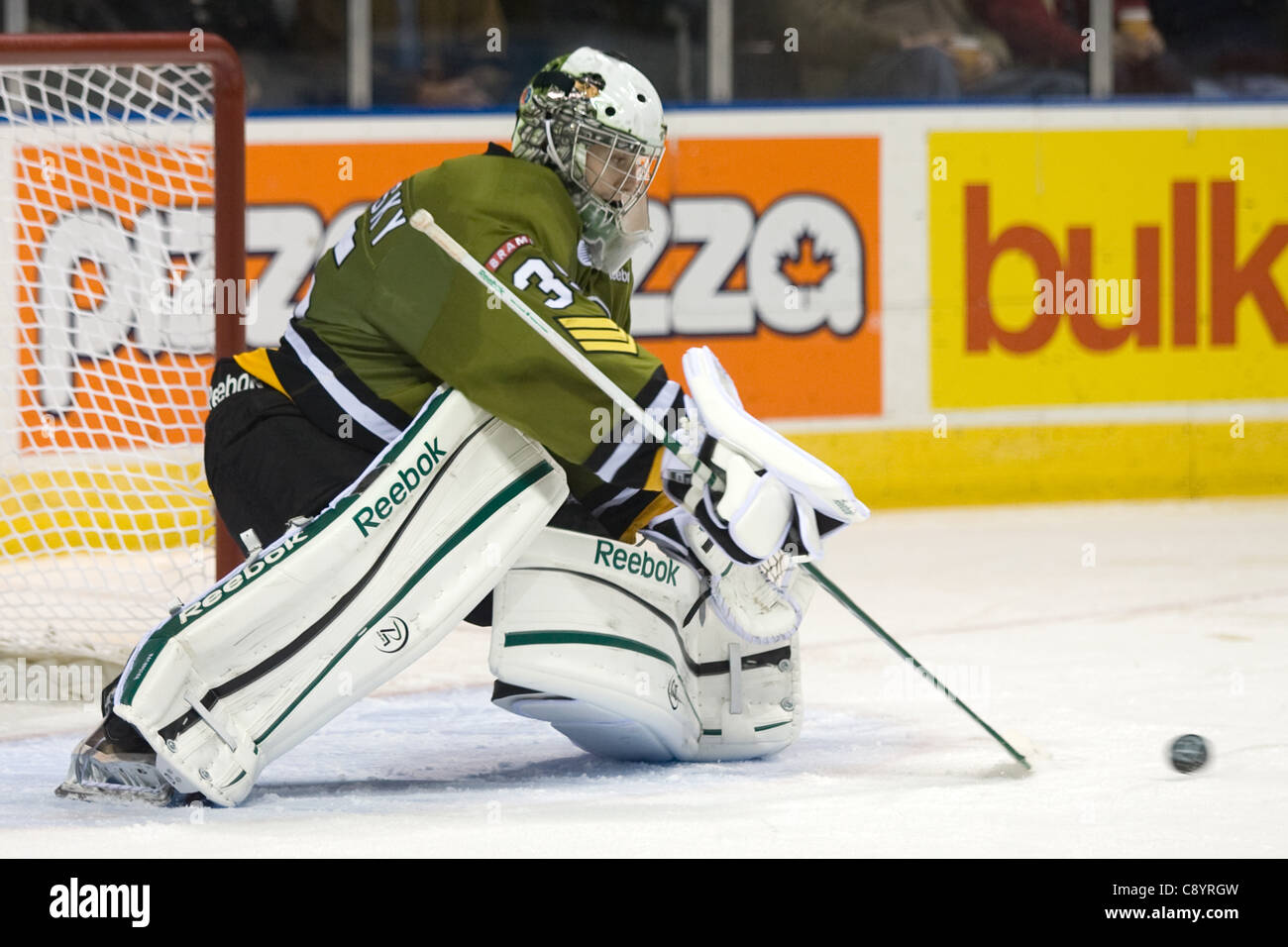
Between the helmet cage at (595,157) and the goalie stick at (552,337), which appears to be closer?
the goalie stick at (552,337)

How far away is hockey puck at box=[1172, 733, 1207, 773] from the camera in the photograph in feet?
9.00

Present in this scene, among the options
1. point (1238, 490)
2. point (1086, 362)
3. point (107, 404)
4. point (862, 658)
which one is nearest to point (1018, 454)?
point (1086, 362)

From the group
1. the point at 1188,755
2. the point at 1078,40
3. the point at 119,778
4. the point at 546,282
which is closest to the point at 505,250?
the point at 546,282

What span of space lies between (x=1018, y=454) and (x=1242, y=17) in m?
1.50

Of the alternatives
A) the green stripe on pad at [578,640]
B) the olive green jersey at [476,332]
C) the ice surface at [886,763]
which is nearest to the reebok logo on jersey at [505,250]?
the olive green jersey at [476,332]

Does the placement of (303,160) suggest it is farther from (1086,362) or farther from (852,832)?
(852,832)

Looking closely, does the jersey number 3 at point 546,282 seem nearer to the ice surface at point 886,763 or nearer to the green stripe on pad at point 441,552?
the green stripe on pad at point 441,552

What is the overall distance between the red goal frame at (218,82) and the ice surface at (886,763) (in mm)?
716

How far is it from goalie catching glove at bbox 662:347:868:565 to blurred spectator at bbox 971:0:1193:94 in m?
3.42

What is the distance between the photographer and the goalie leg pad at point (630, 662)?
8.81ft

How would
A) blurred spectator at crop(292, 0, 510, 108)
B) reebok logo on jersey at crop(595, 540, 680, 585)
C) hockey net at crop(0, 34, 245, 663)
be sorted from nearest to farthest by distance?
reebok logo on jersey at crop(595, 540, 680, 585)
hockey net at crop(0, 34, 245, 663)
blurred spectator at crop(292, 0, 510, 108)

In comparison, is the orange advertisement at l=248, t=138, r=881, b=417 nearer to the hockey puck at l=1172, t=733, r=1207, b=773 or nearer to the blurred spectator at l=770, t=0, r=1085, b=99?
the blurred spectator at l=770, t=0, r=1085, b=99

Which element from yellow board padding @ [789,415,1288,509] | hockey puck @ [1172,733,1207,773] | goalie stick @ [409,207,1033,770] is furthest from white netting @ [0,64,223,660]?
yellow board padding @ [789,415,1288,509]

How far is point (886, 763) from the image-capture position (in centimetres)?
288
